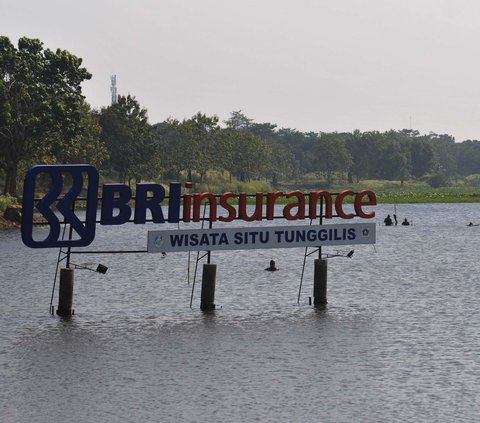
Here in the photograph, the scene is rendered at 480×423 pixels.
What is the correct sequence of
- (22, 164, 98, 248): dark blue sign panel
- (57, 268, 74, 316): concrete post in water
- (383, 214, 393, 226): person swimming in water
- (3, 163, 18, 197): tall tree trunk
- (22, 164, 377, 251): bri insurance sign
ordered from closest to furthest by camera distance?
(22, 164, 98, 248): dark blue sign panel
(22, 164, 377, 251): bri insurance sign
(57, 268, 74, 316): concrete post in water
(3, 163, 18, 197): tall tree trunk
(383, 214, 393, 226): person swimming in water

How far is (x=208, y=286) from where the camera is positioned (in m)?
60.0

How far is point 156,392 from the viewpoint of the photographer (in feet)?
136

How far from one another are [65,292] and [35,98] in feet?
342

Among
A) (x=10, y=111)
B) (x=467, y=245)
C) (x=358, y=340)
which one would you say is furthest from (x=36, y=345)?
(x=10, y=111)

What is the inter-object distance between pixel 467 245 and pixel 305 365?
267ft

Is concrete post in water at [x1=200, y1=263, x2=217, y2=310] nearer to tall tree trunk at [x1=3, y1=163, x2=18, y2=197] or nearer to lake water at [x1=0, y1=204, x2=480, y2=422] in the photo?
lake water at [x1=0, y1=204, x2=480, y2=422]

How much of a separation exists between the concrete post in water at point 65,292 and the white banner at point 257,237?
437 cm

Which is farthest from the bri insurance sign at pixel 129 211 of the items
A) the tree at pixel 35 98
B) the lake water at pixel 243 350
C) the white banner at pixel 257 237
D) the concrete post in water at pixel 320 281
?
the tree at pixel 35 98

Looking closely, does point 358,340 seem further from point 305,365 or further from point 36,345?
point 36,345

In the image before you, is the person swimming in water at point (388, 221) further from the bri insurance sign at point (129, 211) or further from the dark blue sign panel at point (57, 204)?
the dark blue sign panel at point (57, 204)

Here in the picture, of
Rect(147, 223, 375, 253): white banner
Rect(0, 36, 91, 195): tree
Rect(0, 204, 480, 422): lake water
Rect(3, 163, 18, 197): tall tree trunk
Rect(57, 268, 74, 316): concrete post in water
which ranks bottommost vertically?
Rect(0, 204, 480, 422): lake water

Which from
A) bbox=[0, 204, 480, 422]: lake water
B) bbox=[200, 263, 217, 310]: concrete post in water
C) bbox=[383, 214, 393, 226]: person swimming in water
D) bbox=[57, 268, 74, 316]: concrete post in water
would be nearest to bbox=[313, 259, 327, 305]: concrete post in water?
bbox=[0, 204, 480, 422]: lake water

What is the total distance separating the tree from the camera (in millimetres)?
154750

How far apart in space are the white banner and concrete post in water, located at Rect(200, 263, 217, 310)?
1113 mm
